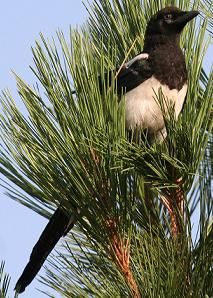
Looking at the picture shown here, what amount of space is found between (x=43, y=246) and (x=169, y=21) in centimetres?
115

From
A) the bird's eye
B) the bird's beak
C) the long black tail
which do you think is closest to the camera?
the long black tail

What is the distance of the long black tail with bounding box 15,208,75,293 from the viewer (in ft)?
6.50

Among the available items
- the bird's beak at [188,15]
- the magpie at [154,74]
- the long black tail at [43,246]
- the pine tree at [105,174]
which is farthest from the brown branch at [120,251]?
the bird's beak at [188,15]

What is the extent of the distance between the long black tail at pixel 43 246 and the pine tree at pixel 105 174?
0.27 m

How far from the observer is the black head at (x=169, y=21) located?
2.38m

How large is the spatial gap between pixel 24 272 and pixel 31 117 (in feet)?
1.88

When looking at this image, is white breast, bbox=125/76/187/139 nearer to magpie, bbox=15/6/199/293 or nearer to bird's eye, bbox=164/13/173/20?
magpie, bbox=15/6/199/293

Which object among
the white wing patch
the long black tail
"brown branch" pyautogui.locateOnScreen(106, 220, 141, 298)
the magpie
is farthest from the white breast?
"brown branch" pyautogui.locateOnScreen(106, 220, 141, 298)

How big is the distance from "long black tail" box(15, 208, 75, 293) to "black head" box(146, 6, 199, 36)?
73 centimetres

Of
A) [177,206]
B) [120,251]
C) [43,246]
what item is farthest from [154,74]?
[120,251]

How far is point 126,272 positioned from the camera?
1518 mm

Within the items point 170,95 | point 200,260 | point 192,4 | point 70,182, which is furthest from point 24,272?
point 192,4

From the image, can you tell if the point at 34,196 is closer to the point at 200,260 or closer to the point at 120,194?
the point at 120,194

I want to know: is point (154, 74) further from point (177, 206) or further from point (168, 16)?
point (177, 206)
